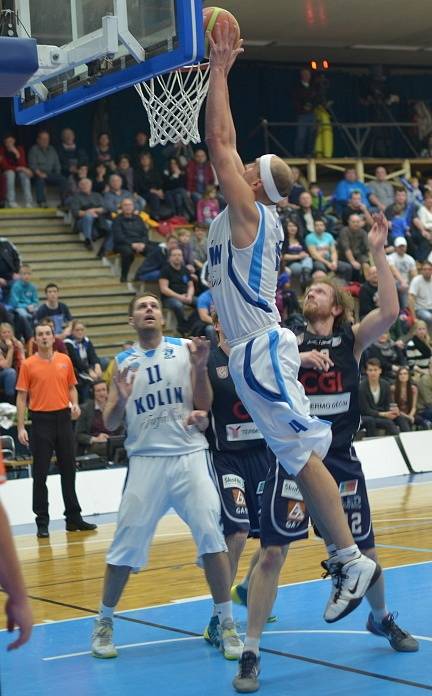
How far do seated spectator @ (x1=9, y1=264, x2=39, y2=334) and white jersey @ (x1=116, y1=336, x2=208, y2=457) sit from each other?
34.9ft

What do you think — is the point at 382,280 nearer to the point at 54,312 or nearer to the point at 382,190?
the point at 54,312

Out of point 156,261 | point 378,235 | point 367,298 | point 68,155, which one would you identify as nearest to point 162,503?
point 378,235

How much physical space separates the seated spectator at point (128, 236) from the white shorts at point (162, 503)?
44.8 feet

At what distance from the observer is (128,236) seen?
20.4 m

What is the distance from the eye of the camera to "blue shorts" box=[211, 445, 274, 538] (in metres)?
7.11

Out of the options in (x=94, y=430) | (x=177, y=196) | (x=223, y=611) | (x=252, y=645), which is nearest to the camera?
(x=252, y=645)

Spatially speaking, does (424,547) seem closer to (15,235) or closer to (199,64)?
(199,64)

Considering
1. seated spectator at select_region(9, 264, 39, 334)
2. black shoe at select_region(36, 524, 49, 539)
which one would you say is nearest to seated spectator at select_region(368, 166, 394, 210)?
seated spectator at select_region(9, 264, 39, 334)

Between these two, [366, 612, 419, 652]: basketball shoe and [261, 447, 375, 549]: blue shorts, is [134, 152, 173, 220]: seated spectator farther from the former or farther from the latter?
[366, 612, 419, 652]: basketball shoe

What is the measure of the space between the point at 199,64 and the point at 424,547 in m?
4.82

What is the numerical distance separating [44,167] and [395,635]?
1669 cm

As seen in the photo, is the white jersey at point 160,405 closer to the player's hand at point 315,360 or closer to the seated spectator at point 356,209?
the player's hand at point 315,360

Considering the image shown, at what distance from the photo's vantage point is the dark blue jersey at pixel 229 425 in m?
7.35

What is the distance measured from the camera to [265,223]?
5836 mm
